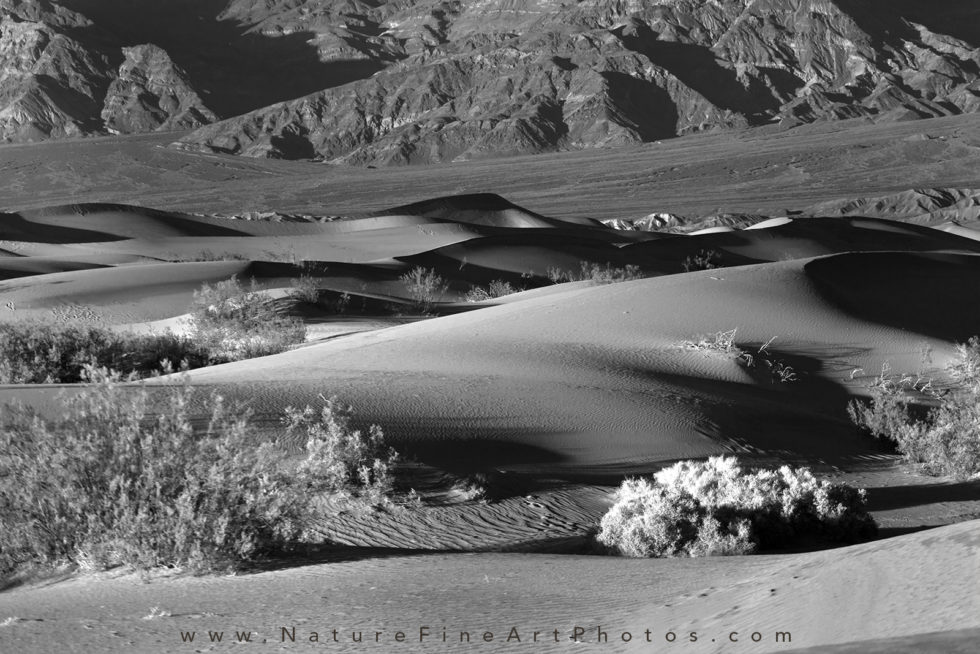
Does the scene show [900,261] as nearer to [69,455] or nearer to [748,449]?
[748,449]

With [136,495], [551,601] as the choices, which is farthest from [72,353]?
[551,601]

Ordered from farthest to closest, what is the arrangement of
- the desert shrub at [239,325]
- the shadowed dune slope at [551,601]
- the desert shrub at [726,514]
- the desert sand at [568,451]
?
the desert shrub at [239,325], the desert shrub at [726,514], the desert sand at [568,451], the shadowed dune slope at [551,601]

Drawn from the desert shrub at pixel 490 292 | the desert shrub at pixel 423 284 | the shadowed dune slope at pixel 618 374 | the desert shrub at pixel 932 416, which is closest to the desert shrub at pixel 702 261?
the desert shrub at pixel 490 292

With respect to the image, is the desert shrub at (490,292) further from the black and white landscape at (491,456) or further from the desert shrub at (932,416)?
the desert shrub at (932,416)

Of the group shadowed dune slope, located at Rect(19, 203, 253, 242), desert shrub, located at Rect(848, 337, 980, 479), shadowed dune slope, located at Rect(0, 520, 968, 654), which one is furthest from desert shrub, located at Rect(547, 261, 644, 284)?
shadowed dune slope, located at Rect(0, 520, 968, 654)

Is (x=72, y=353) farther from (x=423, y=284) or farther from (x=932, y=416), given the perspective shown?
(x=423, y=284)

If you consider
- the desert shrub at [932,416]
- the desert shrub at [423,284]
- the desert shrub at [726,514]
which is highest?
the desert shrub at [423,284]
